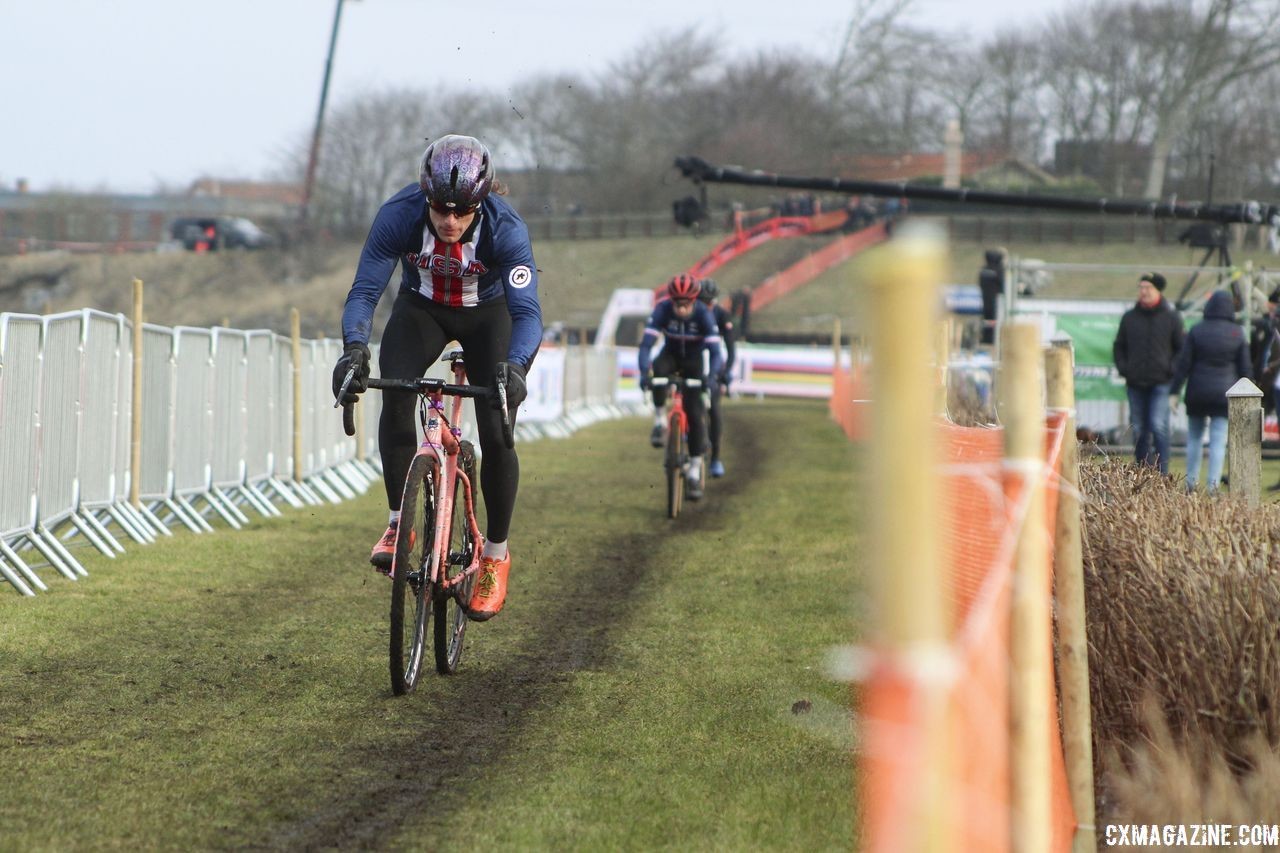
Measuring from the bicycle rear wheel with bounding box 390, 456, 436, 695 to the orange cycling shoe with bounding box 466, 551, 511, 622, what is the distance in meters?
0.36

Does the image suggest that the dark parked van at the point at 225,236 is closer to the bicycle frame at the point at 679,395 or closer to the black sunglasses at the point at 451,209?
the bicycle frame at the point at 679,395

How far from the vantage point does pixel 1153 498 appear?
5.56 metres

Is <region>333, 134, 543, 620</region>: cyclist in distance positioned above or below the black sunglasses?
below

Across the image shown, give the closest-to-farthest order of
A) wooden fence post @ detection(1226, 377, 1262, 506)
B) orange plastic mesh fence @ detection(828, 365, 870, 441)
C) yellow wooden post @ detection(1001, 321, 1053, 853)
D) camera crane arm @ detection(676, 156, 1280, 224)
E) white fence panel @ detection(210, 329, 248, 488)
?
1. yellow wooden post @ detection(1001, 321, 1053, 853)
2. wooden fence post @ detection(1226, 377, 1262, 506)
3. white fence panel @ detection(210, 329, 248, 488)
4. camera crane arm @ detection(676, 156, 1280, 224)
5. orange plastic mesh fence @ detection(828, 365, 870, 441)

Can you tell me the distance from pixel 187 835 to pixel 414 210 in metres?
2.92

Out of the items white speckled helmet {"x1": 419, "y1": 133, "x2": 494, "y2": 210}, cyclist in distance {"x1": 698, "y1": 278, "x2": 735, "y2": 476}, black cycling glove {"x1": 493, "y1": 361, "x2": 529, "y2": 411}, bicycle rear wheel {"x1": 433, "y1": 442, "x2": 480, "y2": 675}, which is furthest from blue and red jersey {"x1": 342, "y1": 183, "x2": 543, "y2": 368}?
cyclist in distance {"x1": 698, "y1": 278, "x2": 735, "y2": 476}

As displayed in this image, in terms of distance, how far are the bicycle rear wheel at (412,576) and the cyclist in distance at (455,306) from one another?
Answer: 0.12 meters

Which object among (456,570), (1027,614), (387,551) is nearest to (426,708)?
(387,551)

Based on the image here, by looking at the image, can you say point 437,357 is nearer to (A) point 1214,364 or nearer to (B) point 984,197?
(A) point 1214,364

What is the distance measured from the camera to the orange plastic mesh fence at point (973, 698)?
2.34m

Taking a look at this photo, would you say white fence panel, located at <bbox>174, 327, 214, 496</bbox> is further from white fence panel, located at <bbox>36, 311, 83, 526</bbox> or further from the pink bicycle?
the pink bicycle

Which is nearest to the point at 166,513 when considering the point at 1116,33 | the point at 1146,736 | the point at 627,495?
the point at 627,495

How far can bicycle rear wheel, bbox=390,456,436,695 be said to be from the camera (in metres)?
5.96

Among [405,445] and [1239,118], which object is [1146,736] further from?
[1239,118]
